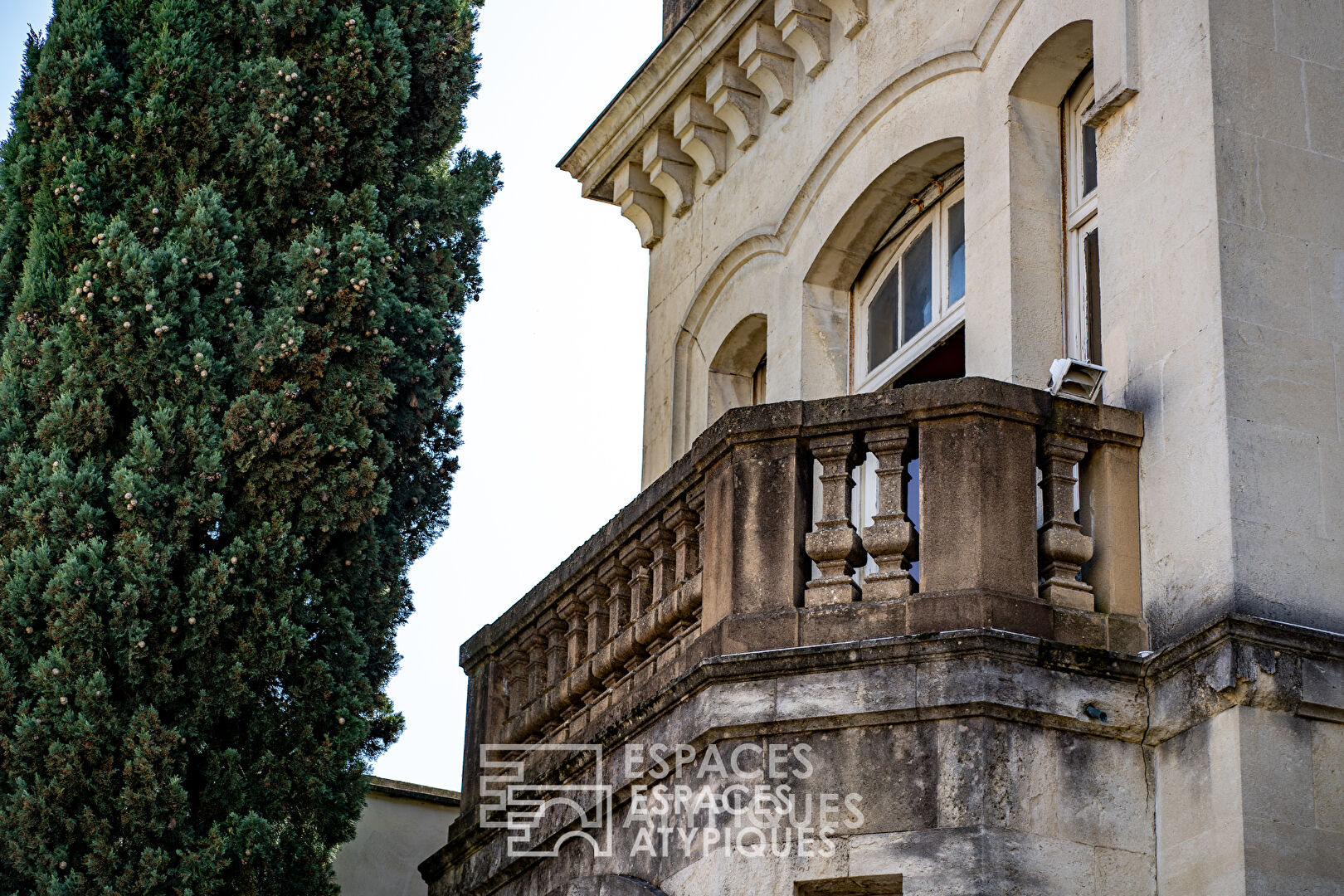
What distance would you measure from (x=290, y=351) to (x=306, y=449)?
0.48 m

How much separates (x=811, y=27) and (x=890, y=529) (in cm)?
464

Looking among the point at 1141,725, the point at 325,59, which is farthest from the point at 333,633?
the point at 1141,725

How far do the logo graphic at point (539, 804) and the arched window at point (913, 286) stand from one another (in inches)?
113

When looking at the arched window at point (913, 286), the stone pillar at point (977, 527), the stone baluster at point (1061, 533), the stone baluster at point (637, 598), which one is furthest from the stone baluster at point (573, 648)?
the stone baluster at point (1061, 533)

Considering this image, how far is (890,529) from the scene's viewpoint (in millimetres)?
7020

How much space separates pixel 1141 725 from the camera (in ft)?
22.1

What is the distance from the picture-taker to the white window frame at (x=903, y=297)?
Result: 9688mm

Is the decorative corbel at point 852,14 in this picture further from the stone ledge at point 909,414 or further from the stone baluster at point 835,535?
the stone baluster at point 835,535

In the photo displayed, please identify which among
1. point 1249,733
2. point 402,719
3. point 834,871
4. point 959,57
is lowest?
point 834,871

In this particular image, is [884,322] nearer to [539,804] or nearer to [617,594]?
[617,594]

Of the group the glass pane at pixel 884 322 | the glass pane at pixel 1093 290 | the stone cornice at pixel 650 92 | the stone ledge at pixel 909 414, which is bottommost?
the stone ledge at pixel 909 414

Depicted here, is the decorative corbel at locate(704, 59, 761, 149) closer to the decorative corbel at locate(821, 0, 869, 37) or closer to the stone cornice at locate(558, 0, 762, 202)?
the stone cornice at locate(558, 0, 762, 202)

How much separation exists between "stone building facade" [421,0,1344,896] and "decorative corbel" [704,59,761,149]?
2.65 m

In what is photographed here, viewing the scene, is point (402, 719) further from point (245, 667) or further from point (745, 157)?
point (745, 157)
